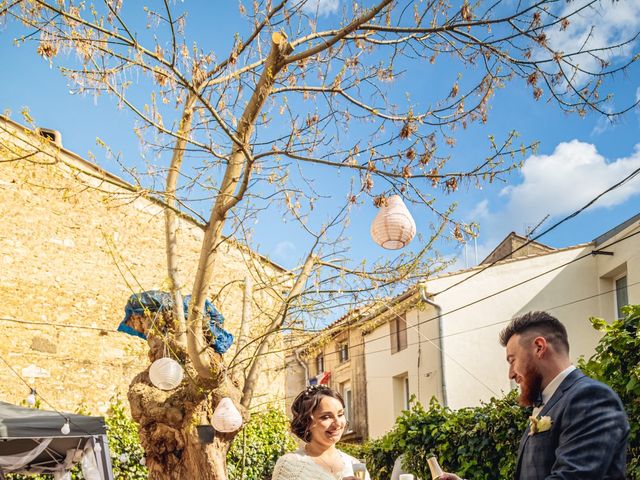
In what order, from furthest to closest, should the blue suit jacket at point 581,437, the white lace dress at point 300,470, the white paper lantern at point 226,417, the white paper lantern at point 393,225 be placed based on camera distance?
the white paper lantern at point 226,417 < the white paper lantern at point 393,225 < the white lace dress at point 300,470 < the blue suit jacket at point 581,437

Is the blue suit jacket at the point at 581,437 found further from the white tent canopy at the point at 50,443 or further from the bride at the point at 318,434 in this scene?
the white tent canopy at the point at 50,443

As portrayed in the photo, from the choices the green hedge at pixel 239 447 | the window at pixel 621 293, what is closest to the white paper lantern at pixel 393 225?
the green hedge at pixel 239 447

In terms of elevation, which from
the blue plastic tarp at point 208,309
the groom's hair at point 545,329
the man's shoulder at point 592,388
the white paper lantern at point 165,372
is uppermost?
the blue plastic tarp at point 208,309

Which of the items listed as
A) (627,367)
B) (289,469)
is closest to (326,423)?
(289,469)

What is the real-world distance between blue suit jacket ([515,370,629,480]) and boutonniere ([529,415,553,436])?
12 millimetres

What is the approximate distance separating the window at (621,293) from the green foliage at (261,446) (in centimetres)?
824

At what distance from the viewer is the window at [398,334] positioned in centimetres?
2025

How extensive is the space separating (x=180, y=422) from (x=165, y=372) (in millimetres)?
1077

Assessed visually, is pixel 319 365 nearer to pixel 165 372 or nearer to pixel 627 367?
pixel 165 372

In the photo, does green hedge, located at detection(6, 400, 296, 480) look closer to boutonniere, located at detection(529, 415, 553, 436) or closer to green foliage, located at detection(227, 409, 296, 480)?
green foliage, located at detection(227, 409, 296, 480)

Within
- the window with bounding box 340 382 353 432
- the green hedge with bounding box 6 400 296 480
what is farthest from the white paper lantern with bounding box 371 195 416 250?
the window with bounding box 340 382 353 432

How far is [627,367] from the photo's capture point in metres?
4.82

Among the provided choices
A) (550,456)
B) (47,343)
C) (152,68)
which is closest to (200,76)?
(152,68)

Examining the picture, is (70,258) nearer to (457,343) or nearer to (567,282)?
(457,343)
